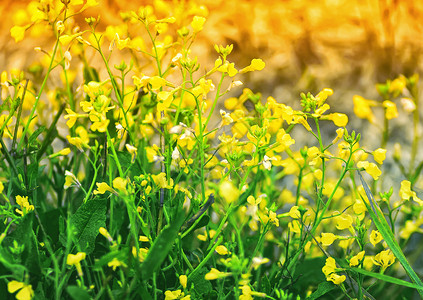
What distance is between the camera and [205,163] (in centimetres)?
64

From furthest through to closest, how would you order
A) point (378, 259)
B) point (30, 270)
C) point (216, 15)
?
point (216, 15) < point (378, 259) < point (30, 270)

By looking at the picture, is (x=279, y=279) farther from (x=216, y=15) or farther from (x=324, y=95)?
(x=216, y=15)

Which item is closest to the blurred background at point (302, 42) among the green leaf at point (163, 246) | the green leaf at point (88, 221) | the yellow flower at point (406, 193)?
the yellow flower at point (406, 193)

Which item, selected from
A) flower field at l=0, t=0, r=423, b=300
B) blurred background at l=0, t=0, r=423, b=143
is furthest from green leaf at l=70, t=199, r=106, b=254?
blurred background at l=0, t=0, r=423, b=143

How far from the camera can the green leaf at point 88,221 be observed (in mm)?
608

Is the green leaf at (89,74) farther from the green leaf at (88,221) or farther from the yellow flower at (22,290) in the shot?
the yellow flower at (22,290)

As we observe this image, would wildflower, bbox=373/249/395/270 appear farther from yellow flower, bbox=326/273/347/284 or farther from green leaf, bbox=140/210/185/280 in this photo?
green leaf, bbox=140/210/185/280

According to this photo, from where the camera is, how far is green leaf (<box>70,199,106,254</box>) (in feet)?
2.00

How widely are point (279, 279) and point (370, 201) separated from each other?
15cm

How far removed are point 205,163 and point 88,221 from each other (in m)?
0.15

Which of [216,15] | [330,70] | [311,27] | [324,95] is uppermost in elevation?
[324,95]

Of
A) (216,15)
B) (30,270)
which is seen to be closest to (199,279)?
(30,270)

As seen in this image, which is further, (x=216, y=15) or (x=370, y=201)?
(x=216, y=15)

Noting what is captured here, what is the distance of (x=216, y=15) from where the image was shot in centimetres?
181
